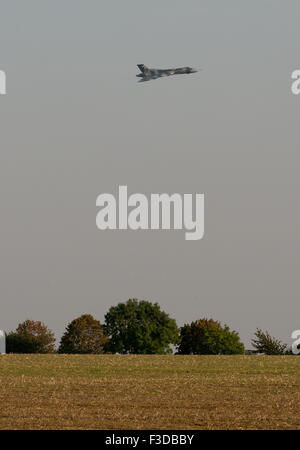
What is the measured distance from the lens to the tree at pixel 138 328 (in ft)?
358

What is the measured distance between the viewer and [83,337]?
11225 cm

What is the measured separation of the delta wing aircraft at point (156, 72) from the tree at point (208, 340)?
27.5m

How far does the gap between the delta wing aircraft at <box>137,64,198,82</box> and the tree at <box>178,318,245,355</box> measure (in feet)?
90.3

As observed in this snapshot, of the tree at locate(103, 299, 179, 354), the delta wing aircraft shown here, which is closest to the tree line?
the tree at locate(103, 299, 179, 354)

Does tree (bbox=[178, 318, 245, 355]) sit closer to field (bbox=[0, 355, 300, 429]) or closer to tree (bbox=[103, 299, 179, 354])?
tree (bbox=[103, 299, 179, 354])

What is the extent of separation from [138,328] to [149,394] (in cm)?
6968

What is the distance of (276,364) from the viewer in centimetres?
6166

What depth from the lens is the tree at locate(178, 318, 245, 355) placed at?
98750 mm

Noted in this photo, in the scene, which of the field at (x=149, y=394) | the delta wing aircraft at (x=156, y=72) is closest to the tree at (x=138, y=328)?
the delta wing aircraft at (x=156, y=72)

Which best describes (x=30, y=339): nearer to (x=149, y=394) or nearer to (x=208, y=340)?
(x=208, y=340)

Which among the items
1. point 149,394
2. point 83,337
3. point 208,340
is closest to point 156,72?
point 208,340

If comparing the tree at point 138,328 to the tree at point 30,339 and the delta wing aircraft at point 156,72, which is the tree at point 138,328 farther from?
the delta wing aircraft at point 156,72

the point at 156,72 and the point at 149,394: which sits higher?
the point at 156,72
